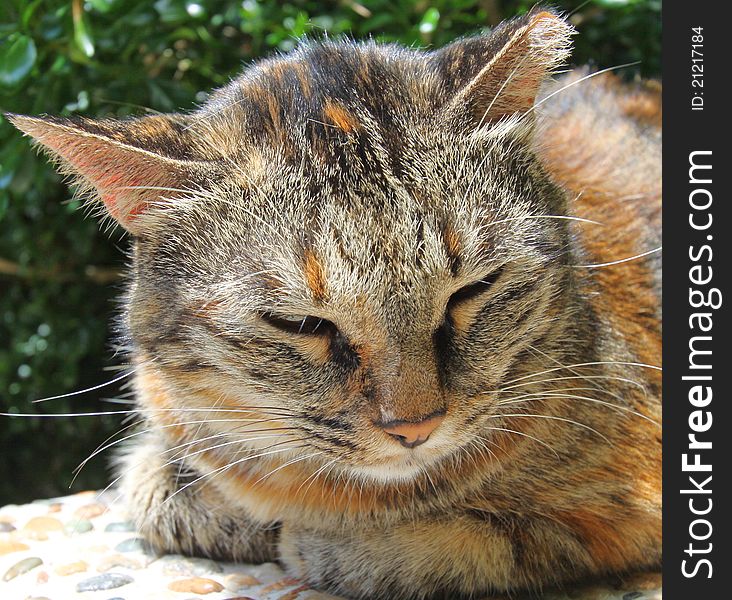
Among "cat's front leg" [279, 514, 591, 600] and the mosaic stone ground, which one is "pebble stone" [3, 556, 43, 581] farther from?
"cat's front leg" [279, 514, 591, 600]

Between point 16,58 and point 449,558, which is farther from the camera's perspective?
point 16,58

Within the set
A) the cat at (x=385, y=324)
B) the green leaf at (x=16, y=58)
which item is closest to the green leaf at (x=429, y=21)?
the cat at (x=385, y=324)

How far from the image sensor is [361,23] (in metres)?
3.40

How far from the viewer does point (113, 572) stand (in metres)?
2.24

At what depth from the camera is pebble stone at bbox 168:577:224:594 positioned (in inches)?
83.2

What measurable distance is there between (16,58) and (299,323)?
4.86 ft

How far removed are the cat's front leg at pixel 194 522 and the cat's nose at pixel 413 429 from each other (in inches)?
28.7

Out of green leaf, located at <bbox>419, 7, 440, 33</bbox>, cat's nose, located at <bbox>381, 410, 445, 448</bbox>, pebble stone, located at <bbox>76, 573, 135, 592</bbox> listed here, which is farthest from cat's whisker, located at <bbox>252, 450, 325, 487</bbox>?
green leaf, located at <bbox>419, 7, 440, 33</bbox>

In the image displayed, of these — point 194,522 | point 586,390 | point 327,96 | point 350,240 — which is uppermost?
point 327,96

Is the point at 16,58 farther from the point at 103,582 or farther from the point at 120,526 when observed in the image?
the point at 103,582

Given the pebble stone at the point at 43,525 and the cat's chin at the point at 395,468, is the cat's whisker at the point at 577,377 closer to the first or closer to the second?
the cat's chin at the point at 395,468

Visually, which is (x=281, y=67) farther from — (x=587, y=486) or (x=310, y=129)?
(x=587, y=486)

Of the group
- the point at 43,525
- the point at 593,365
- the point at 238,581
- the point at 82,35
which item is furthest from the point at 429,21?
the point at 43,525
